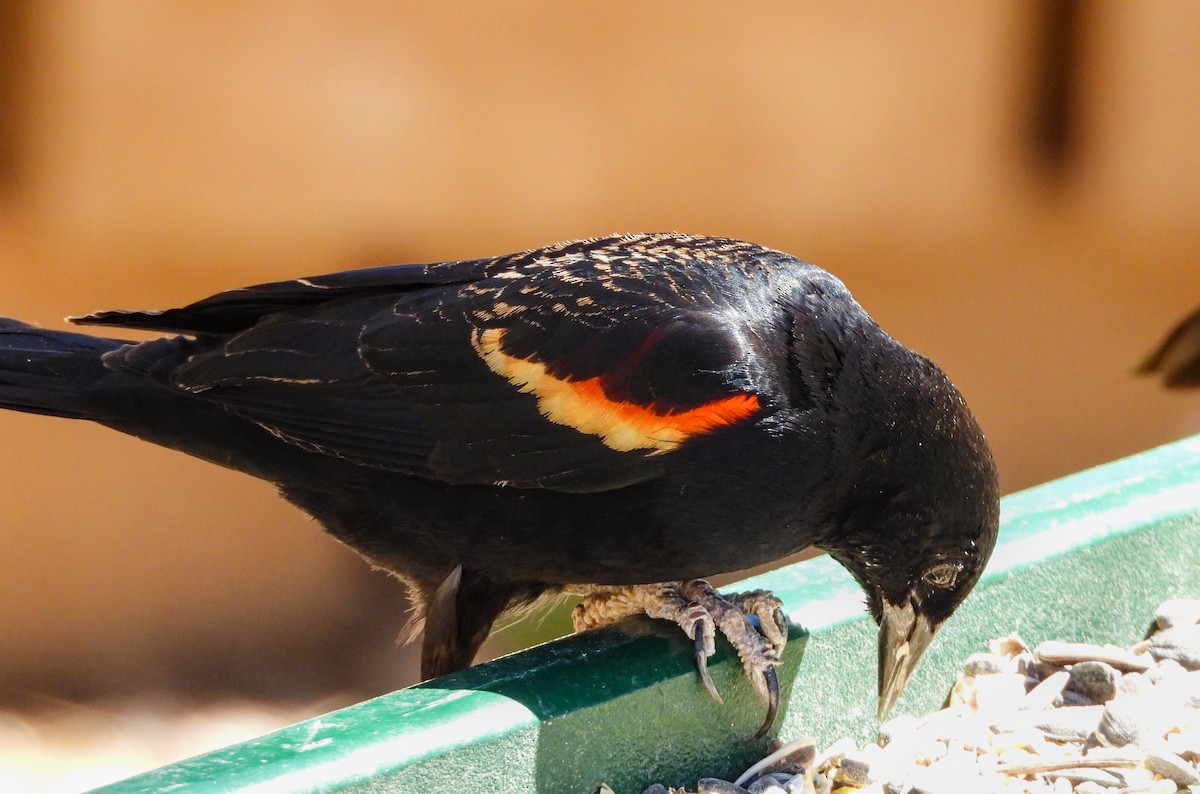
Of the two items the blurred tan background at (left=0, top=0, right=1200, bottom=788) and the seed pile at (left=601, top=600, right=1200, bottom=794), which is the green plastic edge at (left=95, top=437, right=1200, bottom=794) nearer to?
the seed pile at (left=601, top=600, right=1200, bottom=794)

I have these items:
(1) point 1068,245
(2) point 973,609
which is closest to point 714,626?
(2) point 973,609

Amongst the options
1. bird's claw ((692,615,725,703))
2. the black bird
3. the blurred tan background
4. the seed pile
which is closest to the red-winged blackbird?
bird's claw ((692,615,725,703))

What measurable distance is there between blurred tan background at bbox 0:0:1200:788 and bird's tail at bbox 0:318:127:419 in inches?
76.2

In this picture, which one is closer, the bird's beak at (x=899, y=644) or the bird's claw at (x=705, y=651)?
the bird's claw at (x=705, y=651)

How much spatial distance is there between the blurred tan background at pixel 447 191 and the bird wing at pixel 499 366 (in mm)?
2146

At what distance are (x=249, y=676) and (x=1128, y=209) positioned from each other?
3.86m

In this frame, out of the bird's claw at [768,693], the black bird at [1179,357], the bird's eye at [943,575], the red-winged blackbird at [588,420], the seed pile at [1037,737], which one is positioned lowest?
the black bird at [1179,357]

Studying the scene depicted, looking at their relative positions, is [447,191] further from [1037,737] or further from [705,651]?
[1037,737]

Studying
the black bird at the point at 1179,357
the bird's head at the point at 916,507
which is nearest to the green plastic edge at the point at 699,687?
the bird's head at the point at 916,507

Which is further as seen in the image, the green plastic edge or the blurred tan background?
the blurred tan background

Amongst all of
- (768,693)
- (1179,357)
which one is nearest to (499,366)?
(768,693)

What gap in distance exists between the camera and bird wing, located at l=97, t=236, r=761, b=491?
8.16ft

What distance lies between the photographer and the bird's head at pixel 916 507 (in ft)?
8.45

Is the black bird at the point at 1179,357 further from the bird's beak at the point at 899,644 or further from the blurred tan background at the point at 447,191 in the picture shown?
the bird's beak at the point at 899,644
